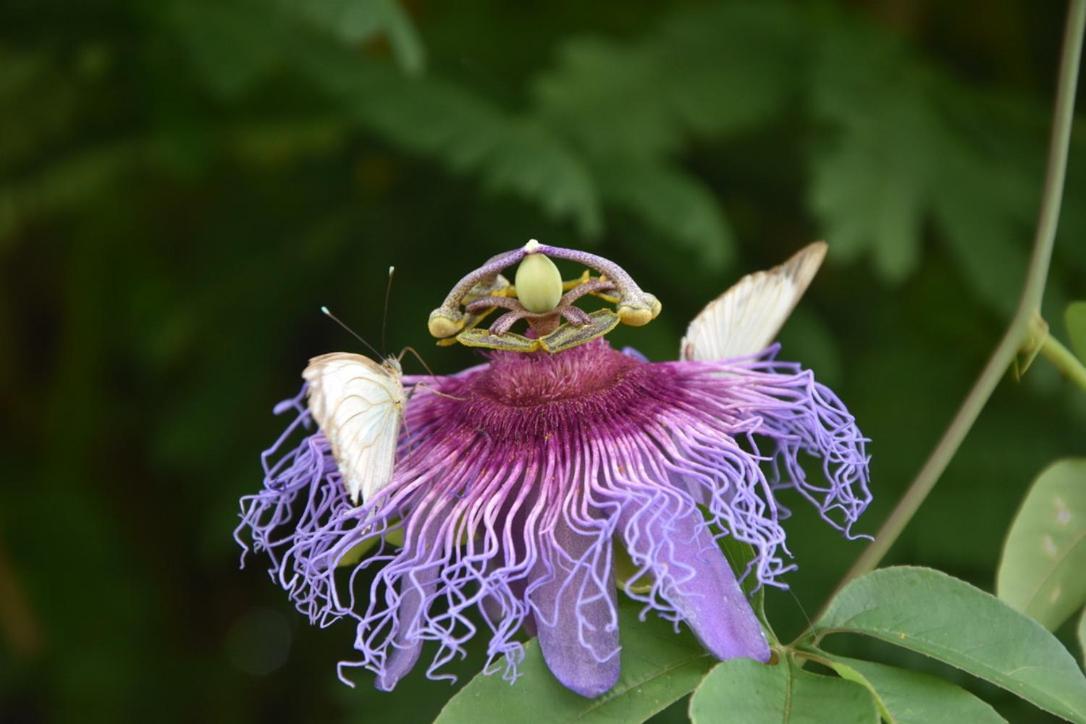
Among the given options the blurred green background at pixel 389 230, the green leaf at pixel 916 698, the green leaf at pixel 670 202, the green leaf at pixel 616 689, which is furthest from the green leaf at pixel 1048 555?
the green leaf at pixel 670 202

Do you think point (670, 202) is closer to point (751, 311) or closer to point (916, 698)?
point (751, 311)

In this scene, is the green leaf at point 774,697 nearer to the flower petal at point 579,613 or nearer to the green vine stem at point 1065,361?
the flower petal at point 579,613

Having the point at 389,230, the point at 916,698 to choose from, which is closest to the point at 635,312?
the point at 916,698

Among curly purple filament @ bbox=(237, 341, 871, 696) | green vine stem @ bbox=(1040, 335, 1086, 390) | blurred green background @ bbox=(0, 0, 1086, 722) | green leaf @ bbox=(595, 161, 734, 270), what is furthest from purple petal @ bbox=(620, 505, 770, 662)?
green leaf @ bbox=(595, 161, 734, 270)

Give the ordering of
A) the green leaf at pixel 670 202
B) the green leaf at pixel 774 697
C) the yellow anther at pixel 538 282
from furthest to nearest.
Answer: the green leaf at pixel 670 202
the yellow anther at pixel 538 282
the green leaf at pixel 774 697

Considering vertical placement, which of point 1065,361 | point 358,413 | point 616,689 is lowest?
point 616,689

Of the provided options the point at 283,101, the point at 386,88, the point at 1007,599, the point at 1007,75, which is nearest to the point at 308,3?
the point at 386,88
